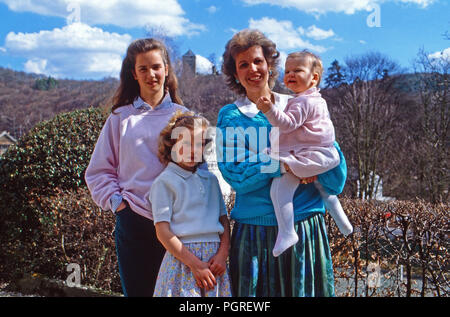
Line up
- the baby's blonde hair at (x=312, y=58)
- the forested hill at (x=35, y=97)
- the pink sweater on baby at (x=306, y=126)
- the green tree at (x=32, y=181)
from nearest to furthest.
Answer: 1. the pink sweater on baby at (x=306, y=126)
2. the baby's blonde hair at (x=312, y=58)
3. the green tree at (x=32, y=181)
4. the forested hill at (x=35, y=97)

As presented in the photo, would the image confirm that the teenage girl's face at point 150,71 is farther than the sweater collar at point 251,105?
Yes

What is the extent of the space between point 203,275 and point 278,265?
1.20ft

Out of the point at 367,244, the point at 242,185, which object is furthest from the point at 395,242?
the point at 242,185

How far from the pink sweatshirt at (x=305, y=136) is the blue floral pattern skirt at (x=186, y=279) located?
0.59m

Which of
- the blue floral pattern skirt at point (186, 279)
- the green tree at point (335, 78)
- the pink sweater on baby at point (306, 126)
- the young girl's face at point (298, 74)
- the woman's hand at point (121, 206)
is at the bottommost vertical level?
the blue floral pattern skirt at point (186, 279)

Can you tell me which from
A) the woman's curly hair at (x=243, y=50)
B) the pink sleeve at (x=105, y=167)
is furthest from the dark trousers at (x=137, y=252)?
the woman's curly hair at (x=243, y=50)

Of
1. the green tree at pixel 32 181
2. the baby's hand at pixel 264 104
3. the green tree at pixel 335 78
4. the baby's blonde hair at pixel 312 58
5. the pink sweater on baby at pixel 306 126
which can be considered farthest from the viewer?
the green tree at pixel 335 78

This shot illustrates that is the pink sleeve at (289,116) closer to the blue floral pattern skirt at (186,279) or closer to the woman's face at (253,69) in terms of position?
the woman's face at (253,69)

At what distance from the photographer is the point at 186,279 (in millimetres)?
2012

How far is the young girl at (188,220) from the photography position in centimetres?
200

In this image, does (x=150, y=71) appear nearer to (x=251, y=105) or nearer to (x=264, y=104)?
(x=251, y=105)

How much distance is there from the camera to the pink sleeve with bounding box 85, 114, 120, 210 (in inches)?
90.0

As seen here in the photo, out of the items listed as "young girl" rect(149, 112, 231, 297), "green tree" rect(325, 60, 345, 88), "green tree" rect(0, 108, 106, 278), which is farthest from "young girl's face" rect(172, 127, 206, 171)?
"green tree" rect(325, 60, 345, 88)

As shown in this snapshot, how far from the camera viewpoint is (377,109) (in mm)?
23062
